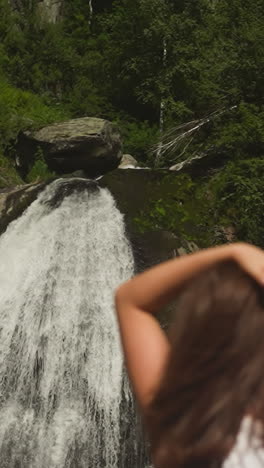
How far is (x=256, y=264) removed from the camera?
819mm

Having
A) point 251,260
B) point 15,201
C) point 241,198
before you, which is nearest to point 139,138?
point 15,201

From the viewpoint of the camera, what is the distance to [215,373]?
2.63 ft

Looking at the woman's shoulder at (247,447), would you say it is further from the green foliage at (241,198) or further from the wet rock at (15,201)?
the wet rock at (15,201)

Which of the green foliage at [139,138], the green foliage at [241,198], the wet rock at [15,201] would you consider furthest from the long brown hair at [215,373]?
the green foliage at [139,138]

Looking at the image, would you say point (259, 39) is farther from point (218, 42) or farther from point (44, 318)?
point (44, 318)

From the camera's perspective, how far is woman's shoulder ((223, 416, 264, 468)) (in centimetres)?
79

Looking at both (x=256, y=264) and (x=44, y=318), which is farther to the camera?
(x=44, y=318)

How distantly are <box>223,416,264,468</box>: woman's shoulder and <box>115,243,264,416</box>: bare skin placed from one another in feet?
0.43

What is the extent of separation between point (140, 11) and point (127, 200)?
23.6 feet

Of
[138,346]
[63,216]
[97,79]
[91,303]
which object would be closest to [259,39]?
[63,216]

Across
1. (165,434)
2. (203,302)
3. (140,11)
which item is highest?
(203,302)

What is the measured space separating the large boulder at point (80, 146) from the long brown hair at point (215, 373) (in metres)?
11.5

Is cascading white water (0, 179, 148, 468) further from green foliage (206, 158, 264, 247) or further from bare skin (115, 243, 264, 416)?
bare skin (115, 243, 264, 416)

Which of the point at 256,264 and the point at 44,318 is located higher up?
the point at 256,264
